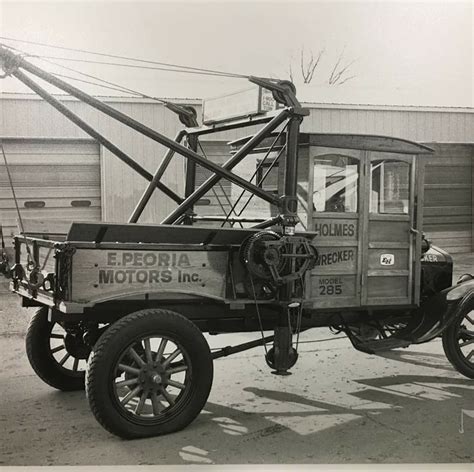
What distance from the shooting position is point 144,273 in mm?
4508

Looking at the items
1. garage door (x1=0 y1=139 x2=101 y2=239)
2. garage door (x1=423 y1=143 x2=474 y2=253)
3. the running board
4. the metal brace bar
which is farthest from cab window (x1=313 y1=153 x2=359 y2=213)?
garage door (x1=423 y1=143 x2=474 y2=253)

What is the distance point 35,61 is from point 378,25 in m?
2.56

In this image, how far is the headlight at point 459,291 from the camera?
5.95 m

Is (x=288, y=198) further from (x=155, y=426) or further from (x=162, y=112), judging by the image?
(x=162, y=112)

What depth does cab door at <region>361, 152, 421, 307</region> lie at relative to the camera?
18.3 feet

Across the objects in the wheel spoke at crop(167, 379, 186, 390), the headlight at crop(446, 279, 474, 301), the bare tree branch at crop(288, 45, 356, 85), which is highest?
the bare tree branch at crop(288, 45, 356, 85)

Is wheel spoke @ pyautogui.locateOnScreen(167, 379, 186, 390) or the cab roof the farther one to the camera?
the cab roof

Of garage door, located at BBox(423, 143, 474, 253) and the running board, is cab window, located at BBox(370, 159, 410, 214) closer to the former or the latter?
the running board

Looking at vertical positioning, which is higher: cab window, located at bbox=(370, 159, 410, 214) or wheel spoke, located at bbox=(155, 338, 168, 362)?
cab window, located at bbox=(370, 159, 410, 214)

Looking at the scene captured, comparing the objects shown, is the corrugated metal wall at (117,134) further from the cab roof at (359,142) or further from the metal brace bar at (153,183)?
the cab roof at (359,142)

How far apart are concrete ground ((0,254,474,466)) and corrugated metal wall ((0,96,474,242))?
4926 millimetres

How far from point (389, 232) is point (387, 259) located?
0.77ft

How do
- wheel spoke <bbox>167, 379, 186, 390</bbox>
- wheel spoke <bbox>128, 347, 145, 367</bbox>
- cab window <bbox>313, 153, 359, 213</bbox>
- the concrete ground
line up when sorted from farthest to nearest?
cab window <bbox>313, 153, 359, 213</bbox> → wheel spoke <bbox>167, 379, 186, 390</bbox> → wheel spoke <bbox>128, 347, 145, 367</bbox> → the concrete ground

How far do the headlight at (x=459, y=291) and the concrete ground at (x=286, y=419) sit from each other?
2.55 feet
